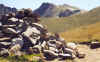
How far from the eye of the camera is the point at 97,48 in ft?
195

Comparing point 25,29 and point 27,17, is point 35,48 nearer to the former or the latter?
point 25,29

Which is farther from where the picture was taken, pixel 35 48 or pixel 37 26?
pixel 37 26

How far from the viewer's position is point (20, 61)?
116 feet

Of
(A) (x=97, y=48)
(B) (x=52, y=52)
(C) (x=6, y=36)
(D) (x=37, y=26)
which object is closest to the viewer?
(B) (x=52, y=52)

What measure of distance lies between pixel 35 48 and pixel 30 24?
1049 centimetres

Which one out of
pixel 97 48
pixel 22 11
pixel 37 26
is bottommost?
pixel 97 48

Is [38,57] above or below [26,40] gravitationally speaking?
below

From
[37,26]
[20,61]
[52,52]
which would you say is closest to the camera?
[20,61]

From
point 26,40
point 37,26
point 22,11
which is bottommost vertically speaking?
point 26,40

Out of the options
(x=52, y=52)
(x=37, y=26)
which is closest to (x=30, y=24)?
(x=37, y=26)

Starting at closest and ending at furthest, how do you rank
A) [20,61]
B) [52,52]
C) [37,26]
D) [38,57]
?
Answer: [20,61] < [38,57] < [52,52] < [37,26]

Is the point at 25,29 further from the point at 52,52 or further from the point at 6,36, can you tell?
the point at 52,52

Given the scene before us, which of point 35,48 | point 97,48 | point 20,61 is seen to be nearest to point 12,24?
point 35,48

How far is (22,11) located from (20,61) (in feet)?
80.6
